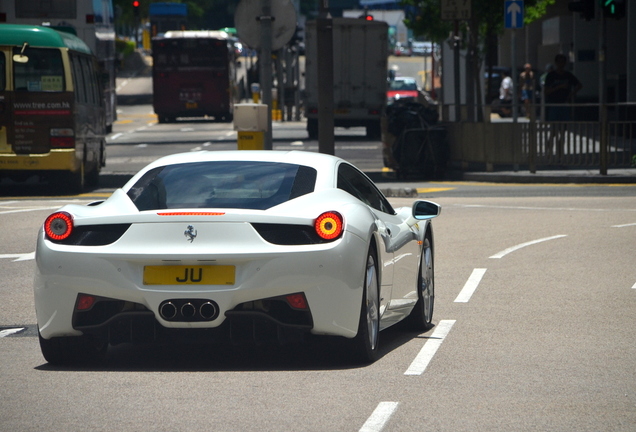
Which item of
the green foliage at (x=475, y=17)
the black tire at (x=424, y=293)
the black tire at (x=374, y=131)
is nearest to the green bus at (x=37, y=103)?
the black tire at (x=424, y=293)

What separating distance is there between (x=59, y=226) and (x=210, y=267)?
91 cm

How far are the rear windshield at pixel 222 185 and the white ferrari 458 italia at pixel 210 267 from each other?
11 millimetres

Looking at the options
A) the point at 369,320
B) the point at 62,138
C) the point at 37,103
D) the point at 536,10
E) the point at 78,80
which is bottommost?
the point at 369,320

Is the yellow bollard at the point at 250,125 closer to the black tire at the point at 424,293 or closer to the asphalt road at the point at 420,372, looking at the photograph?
the asphalt road at the point at 420,372

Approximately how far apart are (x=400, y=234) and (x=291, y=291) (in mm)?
1508

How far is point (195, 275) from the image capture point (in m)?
6.88

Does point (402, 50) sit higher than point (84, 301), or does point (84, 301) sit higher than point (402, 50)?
point (402, 50)

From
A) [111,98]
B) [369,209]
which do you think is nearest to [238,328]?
[369,209]

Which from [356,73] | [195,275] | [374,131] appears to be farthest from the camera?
[374,131]

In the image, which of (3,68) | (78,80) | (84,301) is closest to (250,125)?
(78,80)

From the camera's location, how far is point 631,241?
1401cm

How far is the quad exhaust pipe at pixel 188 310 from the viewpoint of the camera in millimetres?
6867

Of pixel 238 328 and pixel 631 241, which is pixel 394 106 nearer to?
pixel 631 241

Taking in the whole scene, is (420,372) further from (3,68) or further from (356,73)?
(356,73)
